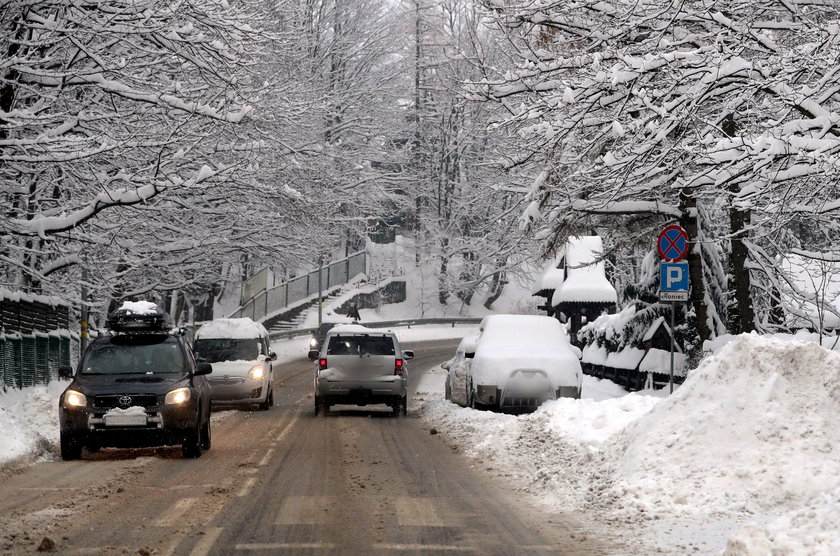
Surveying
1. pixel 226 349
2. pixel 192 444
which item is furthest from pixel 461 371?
pixel 192 444

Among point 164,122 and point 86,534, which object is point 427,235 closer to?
point 164,122

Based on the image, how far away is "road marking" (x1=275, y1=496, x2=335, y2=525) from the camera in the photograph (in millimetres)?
9234

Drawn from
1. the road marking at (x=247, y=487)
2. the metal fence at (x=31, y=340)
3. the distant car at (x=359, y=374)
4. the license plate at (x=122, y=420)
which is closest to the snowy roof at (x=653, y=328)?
the distant car at (x=359, y=374)

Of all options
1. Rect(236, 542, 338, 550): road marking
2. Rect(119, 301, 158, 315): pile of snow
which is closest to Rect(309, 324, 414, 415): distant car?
Rect(119, 301, 158, 315): pile of snow

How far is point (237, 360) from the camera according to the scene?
2384 centimetres

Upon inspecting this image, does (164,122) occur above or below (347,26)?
below

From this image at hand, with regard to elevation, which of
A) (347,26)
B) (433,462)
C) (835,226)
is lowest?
(433,462)

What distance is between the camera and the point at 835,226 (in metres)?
17.2

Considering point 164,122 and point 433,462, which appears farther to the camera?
point 164,122

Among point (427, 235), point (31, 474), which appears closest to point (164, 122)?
point (31, 474)

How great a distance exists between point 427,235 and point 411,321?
377 inches

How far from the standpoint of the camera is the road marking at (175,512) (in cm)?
910

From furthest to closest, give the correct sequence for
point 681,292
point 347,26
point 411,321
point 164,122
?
point 411,321 → point 347,26 → point 164,122 → point 681,292

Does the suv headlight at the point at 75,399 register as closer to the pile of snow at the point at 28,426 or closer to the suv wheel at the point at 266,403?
the pile of snow at the point at 28,426
